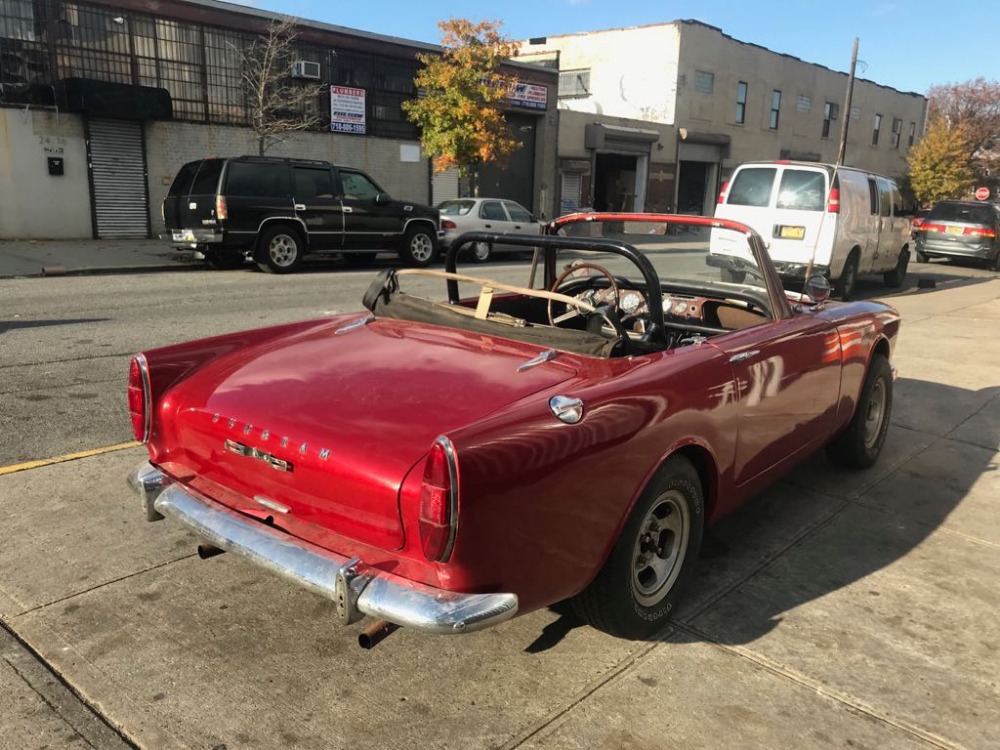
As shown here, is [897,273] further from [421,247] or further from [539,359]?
[539,359]

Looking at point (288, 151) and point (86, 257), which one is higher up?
point (288, 151)

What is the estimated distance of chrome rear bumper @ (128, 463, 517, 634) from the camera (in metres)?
2.21

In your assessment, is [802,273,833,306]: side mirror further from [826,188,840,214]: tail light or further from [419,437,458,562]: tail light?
[826,188,840,214]: tail light

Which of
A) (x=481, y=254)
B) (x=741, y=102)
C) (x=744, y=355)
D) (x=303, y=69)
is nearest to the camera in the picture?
(x=744, y=355)

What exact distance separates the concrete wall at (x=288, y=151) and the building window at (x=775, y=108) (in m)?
21.4

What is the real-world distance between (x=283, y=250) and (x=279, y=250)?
9 cm

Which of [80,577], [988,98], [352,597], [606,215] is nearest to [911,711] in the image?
[352,597]

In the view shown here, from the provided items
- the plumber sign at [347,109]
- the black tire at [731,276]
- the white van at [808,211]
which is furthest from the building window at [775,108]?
the black tire at [731,276]

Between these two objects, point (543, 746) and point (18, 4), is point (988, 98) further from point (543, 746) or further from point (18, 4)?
point (543, 746)

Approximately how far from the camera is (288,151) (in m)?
21.8

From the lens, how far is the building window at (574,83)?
36938mm

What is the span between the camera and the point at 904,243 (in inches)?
597

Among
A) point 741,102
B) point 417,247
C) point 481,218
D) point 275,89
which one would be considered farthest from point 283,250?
point 741,102

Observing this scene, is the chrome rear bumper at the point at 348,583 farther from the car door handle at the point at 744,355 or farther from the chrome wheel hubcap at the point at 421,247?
the chrome wheel hubcap at the point at 421,247
